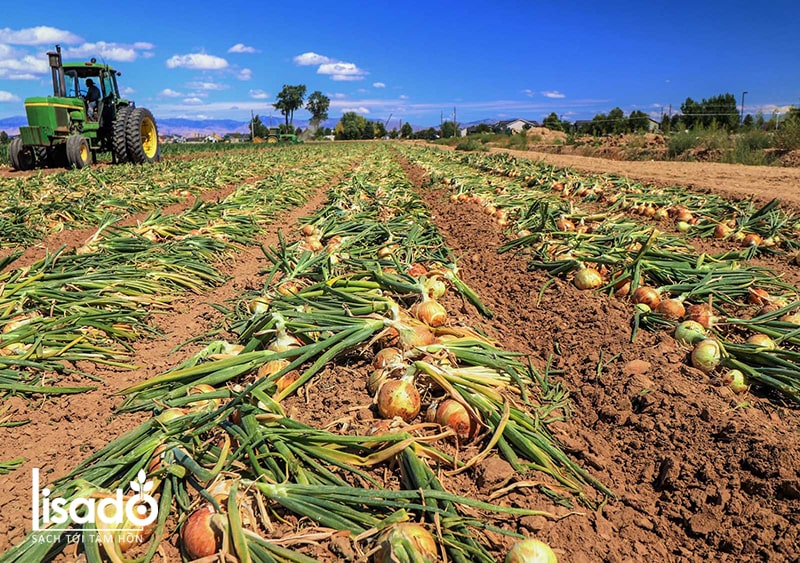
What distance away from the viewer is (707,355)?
95.4 inches

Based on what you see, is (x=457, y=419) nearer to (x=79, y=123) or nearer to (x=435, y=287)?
(x=435, y=287)

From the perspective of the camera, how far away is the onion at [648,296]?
10.0 feet

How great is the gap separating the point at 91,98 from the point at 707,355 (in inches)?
608

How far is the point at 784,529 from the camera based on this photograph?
1.55 meters

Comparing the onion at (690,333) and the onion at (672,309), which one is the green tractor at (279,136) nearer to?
the onion at (672,309)

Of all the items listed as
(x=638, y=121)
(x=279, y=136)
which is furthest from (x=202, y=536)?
(x=279, y=136)

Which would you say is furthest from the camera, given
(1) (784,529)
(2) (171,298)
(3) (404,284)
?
(2) (171,298)

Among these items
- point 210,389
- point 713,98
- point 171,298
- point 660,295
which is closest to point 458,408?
point 210,389

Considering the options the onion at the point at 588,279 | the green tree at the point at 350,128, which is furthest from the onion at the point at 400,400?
the green tree at the point at 350,128

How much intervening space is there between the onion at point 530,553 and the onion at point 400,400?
66cm

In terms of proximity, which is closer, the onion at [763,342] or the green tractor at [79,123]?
the onion at [763,342]

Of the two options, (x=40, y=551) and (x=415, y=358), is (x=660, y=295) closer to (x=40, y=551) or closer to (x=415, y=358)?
(x=415, y=358)

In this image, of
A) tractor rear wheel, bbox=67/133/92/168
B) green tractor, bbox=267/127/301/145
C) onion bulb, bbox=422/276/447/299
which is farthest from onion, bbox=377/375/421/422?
green tractor, bbox=267/127/301/145

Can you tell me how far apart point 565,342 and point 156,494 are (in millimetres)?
2282
